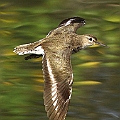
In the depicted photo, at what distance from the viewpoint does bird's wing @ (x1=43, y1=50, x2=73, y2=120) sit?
8.28 metres

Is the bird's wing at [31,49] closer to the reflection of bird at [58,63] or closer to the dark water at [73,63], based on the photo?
the reflection of bird at [58,63]

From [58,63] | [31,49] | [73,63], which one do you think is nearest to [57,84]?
[58,63]

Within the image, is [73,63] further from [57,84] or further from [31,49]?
[57,84]

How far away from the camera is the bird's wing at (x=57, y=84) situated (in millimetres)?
8281

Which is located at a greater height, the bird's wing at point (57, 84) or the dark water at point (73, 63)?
the bird's wing at point (57, 84)

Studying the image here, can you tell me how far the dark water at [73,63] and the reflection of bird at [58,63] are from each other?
0.75 metres

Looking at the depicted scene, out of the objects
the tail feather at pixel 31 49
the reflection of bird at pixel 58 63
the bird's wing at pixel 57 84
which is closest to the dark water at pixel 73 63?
the reflection of bird at pixel 58 63

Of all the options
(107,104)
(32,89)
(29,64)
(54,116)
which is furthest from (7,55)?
(54,116)

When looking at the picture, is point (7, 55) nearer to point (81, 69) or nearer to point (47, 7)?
point (81, 69)

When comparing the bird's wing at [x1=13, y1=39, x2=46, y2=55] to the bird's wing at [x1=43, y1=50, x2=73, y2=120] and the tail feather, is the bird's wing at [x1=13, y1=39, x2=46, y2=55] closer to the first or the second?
the tail feather

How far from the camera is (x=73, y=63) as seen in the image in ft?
37.7

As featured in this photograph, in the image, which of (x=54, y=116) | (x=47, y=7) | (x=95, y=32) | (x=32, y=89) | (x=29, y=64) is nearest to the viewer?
(x=54, y=116)

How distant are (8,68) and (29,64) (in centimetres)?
33

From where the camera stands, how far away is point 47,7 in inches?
548
